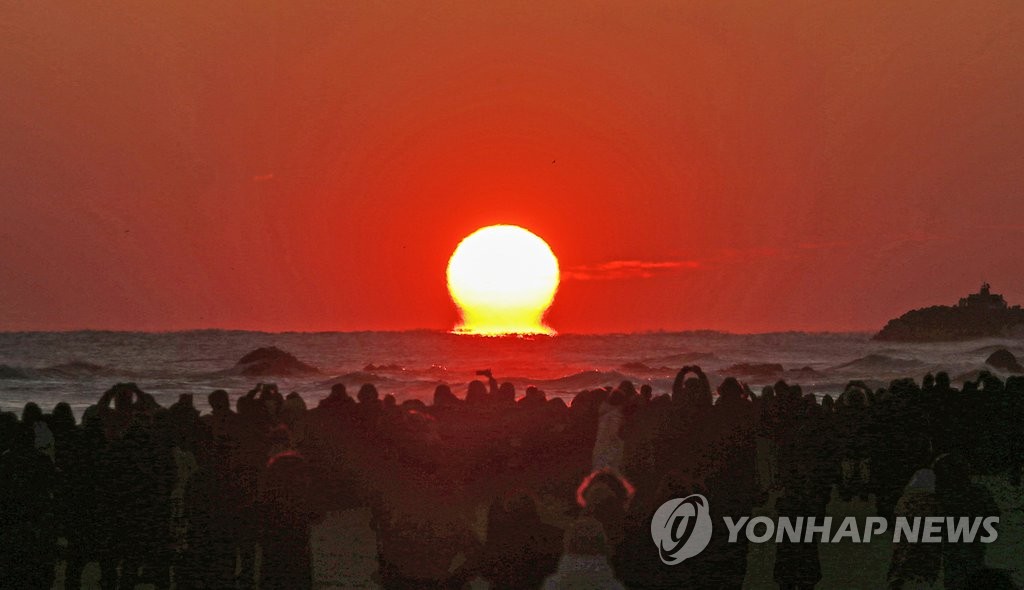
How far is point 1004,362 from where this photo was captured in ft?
215

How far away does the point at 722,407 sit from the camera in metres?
10.9

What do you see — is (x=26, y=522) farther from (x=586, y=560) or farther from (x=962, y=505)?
(x=962, y=505)

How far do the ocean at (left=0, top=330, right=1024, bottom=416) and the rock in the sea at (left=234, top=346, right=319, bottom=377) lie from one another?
1.91 ft

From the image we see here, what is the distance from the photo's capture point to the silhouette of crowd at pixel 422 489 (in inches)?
375

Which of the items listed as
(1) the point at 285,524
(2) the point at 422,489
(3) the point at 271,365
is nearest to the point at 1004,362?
(3) the point at 271,365

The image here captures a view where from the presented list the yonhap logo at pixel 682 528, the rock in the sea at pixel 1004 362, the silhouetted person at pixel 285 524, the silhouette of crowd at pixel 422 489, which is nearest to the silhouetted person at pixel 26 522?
the silhouette of crowd at pixel 422 489

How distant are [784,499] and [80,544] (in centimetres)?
571

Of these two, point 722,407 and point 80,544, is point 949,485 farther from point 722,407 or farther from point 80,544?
point 80,544

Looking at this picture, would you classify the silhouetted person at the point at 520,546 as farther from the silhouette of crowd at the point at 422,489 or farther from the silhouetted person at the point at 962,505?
the silhouetted person at the point at 962,505

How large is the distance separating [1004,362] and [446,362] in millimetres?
28281

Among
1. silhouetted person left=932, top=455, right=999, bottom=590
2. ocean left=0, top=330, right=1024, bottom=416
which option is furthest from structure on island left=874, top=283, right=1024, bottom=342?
silhouetted person left=932, top=455, right=999, bottom=590

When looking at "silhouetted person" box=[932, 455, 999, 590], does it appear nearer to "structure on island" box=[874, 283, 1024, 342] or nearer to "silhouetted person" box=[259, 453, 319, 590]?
"silhouetted person" box=[259, 453, 319, 590]

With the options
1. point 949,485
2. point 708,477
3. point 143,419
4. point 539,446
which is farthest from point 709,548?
point 143,419

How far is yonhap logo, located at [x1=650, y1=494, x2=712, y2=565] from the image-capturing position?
980 centimetres
